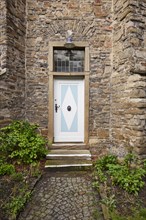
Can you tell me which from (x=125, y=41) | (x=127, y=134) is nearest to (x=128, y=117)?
(x=127, y=134)

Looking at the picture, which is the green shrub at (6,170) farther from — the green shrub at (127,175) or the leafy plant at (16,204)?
the green shrub at (127,175)

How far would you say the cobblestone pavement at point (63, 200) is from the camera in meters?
2.63

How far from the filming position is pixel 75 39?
4984mm

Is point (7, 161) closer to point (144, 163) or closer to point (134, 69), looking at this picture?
point (144, 163)

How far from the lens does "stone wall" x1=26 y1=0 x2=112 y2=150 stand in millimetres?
4973

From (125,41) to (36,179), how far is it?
11.7ft

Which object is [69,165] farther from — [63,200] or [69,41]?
[69,41]

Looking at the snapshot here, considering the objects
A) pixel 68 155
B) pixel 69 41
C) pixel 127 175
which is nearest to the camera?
pixel 127 175

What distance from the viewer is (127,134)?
163 inches

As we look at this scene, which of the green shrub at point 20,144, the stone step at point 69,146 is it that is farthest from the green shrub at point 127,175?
the green shrub at point 20,144

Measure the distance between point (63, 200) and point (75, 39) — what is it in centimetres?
396

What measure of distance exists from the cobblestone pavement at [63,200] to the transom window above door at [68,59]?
2.87m

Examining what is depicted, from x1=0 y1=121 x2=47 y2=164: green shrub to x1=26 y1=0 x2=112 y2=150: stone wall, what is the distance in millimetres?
706

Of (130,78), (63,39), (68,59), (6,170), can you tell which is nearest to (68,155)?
(6,170)
